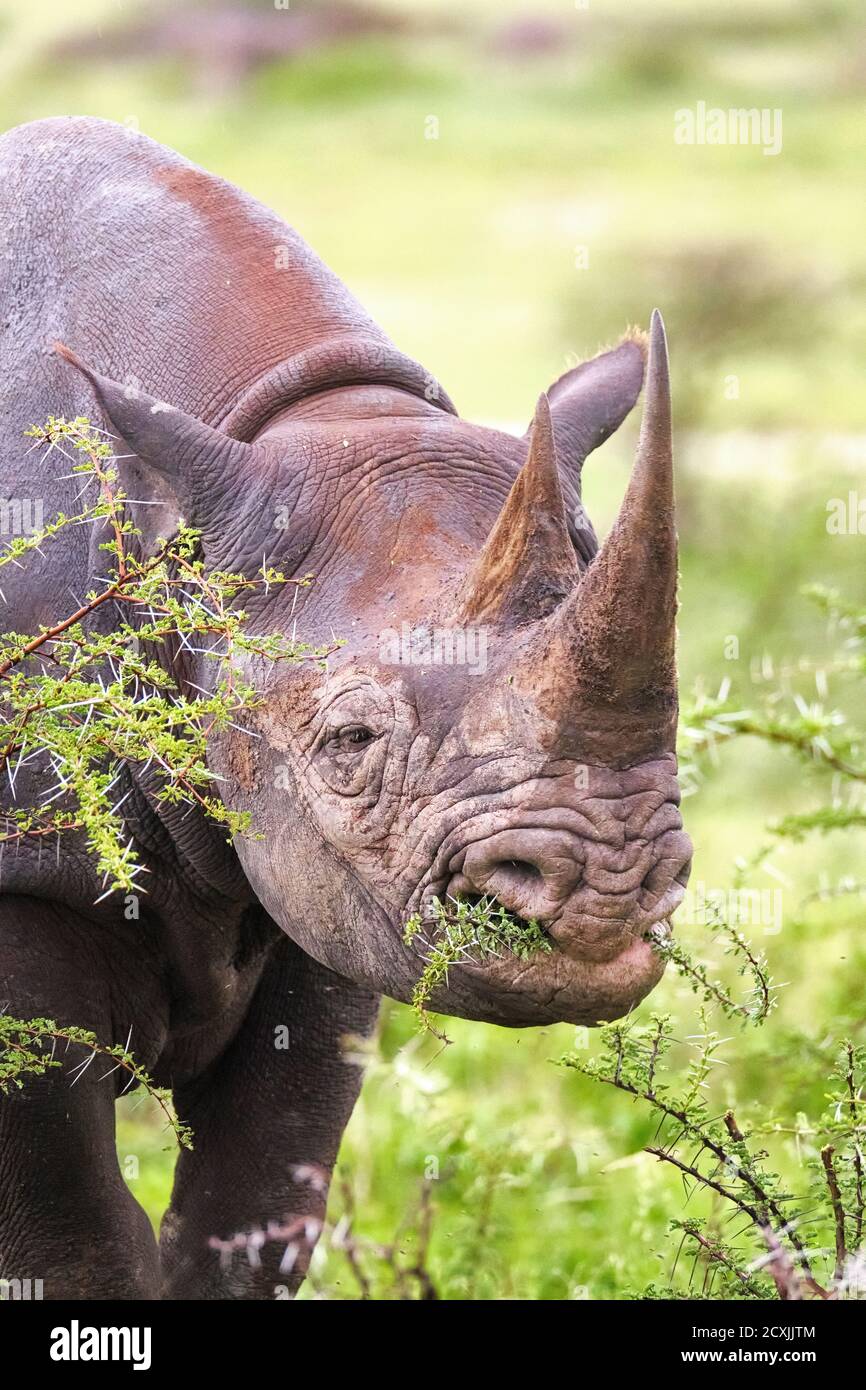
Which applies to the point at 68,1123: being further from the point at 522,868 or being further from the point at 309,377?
the point at 309,377

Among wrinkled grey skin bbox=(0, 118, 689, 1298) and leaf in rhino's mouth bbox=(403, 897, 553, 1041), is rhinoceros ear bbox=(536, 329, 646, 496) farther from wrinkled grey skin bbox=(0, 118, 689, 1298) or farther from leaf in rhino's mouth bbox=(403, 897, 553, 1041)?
leaf in rhino's mouth bbox=(403, 897, 553, 1041)

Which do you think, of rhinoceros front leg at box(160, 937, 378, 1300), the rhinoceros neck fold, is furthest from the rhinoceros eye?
rhinoceros front leg at box(160, 937, 378, 1300)

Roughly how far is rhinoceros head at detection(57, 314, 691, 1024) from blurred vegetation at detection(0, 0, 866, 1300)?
23.5 inches

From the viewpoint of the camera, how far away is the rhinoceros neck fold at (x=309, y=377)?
481 cm

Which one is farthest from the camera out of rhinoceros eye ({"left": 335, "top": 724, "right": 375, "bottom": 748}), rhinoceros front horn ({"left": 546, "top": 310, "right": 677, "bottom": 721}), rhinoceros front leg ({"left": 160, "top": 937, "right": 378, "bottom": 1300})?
rhinoceros front leg ({"left": 160, "top": 937, "right": 378, "bottom": 1300})

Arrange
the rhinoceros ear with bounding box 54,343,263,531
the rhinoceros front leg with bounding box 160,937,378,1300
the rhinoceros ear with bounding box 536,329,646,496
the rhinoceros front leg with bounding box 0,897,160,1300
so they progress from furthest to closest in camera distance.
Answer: the rhinoceros front leg with bounding box 160,937,378,1300 < the rhinoceros ear with bounding box 536,329,646,496 < the rhinoceros front leg with bounding box 0,897,160,1300 < the rhinoceros ear with bounding box 54,343,263,531

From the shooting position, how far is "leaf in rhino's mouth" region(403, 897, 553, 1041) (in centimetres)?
381

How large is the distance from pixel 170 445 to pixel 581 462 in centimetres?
103

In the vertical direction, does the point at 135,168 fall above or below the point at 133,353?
above
